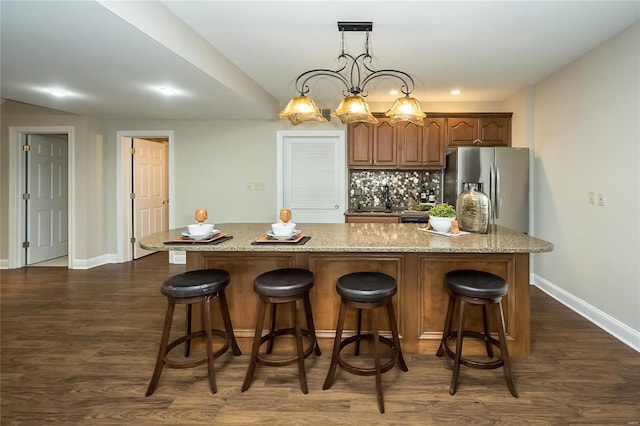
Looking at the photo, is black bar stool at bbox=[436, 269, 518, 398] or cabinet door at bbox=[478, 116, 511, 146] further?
cabinet door at bbox=[478, 116, 511, 146]

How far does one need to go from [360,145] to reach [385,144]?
0.35m

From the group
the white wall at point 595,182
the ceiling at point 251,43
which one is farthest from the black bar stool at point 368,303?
the white wall at point 595,182

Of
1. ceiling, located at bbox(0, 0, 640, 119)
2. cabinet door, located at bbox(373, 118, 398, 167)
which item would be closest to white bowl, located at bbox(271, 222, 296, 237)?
ceiling, located at bbox(0, 0, 640, 119)

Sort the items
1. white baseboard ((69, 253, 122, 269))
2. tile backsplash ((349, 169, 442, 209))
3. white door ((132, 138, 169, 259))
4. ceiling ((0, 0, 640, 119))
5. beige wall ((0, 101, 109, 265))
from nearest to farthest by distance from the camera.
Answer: ceiling ((0, 0, 640, 119)) < beige wall ((0, 101, 109, 265)) < white baseboard ((69, 253, 122, 269)) < tile backsplash ((349, 169, 442, 209)) < white door ((132, 138, 169, 259))

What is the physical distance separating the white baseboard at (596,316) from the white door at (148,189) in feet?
18.2

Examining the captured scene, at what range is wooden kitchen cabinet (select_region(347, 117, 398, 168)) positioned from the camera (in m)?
4.65

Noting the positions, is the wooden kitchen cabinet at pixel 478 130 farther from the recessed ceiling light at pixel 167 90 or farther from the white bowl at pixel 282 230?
the recessed ceiling light at pixel 167 90

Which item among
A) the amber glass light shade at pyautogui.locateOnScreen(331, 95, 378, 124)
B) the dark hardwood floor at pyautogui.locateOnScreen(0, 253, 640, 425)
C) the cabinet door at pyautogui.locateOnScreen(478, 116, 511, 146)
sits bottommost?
the dark hardwood floor at pyautogui.locateOnScreen(0, 253, 640, 425)

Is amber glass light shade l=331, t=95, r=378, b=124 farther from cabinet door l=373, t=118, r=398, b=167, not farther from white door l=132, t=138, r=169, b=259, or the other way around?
white door l=132, t=138, r=169, b=259

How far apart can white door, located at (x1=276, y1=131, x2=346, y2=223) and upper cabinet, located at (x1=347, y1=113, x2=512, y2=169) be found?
43cm

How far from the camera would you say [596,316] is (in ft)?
9.62

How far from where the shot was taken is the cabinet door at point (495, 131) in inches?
180

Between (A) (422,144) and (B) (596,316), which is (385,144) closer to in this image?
(A) (422,144)

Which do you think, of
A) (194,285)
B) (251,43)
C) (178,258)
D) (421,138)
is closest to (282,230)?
(194,285)
